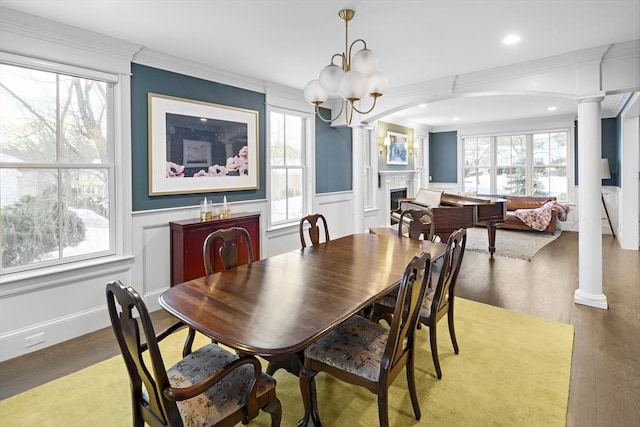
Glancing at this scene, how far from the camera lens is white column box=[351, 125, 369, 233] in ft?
16.9

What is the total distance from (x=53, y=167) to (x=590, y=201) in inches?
191

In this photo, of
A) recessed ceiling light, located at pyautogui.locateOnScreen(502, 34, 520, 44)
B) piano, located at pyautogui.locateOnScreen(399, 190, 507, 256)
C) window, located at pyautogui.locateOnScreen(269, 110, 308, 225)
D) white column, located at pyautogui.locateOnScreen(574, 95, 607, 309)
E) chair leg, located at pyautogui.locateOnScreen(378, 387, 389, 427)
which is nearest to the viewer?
chair leg, located at pyautogui.locateOnScreen(378, 387, 389, 427)

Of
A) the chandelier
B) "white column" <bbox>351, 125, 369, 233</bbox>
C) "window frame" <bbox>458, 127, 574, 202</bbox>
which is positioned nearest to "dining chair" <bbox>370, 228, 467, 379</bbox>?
the chandelier

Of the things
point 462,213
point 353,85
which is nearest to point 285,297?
point 353,85

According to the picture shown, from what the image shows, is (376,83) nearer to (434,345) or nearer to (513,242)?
(434,345)

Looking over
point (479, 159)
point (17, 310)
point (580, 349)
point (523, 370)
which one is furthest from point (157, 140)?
point (479, 159)

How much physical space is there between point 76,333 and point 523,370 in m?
3.50

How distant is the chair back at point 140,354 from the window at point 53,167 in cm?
201

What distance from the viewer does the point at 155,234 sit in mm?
3428

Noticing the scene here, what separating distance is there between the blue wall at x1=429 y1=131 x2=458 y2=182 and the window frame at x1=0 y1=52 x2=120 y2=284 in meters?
8.20

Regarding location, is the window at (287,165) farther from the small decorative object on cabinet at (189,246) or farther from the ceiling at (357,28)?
the small decorative object on cabinet at (189,246)

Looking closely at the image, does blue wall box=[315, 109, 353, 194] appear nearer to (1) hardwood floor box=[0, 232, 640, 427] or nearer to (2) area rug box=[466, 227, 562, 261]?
(1) hardwood floor box=[0, 232, 640, 427]

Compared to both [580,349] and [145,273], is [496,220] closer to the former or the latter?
[580,349]

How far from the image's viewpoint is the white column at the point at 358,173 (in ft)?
16.9
